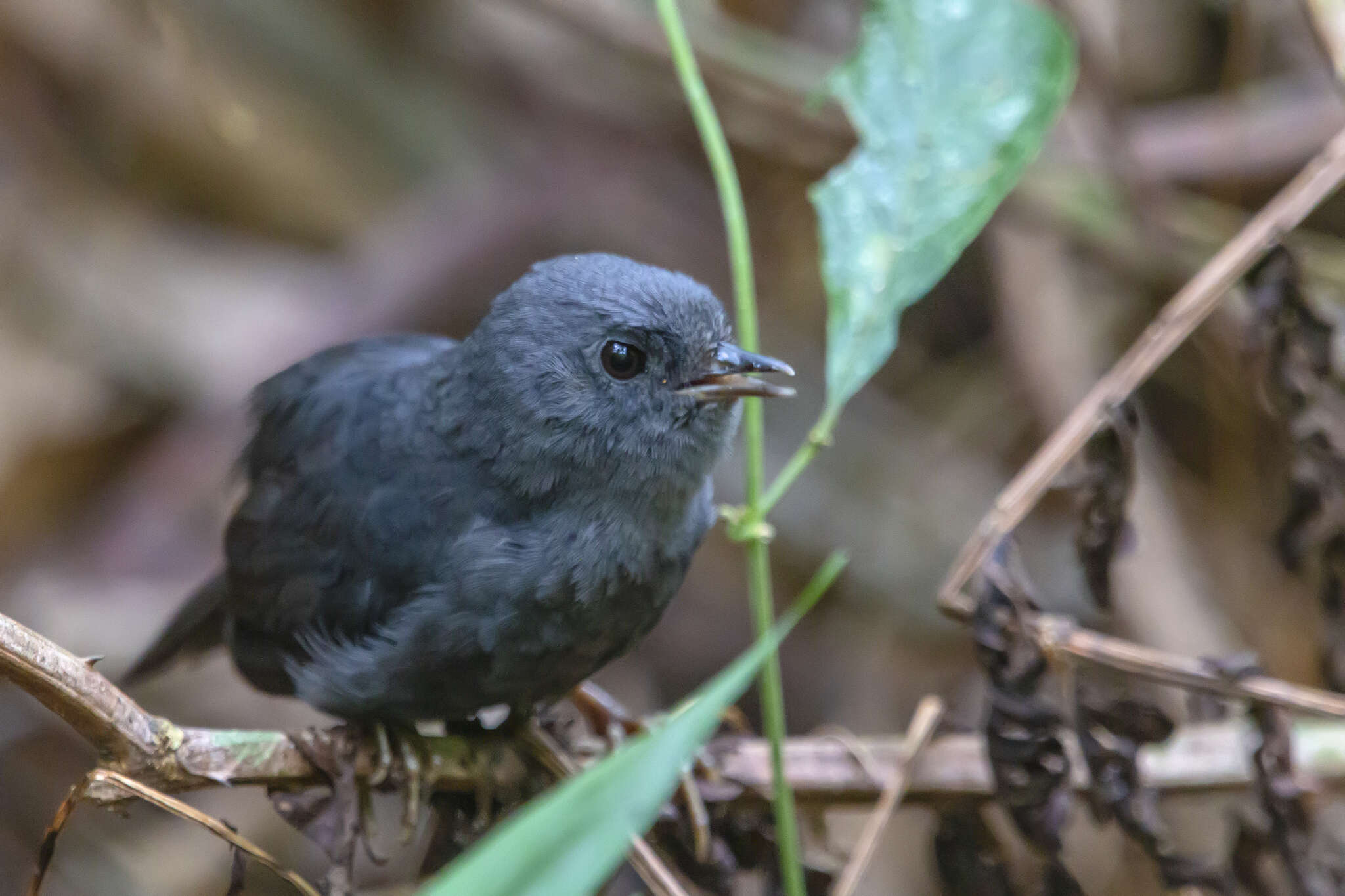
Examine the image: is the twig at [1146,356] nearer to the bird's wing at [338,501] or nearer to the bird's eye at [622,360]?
the bird's eye at [622,360]

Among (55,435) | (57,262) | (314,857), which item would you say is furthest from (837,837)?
(57,262)

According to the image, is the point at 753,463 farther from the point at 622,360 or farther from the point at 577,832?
the point at 577,832

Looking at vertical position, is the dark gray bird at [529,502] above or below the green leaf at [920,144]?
below

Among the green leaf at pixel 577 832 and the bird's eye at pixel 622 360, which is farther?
the bird's eye at pixel 622 360

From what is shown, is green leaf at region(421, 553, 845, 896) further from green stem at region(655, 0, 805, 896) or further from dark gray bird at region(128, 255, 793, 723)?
dark gray bird at region(128, 255, 793, 723)

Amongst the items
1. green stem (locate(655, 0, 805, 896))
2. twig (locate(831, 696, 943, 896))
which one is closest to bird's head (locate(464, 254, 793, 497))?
green stem (locate(655, 0, 805, 896))

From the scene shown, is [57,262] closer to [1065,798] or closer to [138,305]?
[138,305]

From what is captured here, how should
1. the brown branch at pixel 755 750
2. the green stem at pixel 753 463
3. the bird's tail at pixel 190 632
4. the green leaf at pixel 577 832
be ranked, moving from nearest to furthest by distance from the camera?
the green leaf at pixel 577 832 → the brown branch at pixel 755 750 → the green stem at pixel 753 463 → the bird's tail at pixel 190 632

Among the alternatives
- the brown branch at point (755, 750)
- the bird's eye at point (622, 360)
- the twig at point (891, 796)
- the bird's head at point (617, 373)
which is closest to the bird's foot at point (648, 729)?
the brown branch at point (755, 750)
